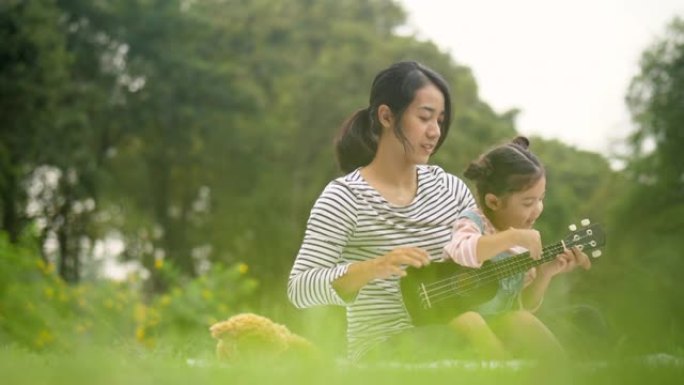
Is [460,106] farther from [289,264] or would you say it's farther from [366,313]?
[366,313]

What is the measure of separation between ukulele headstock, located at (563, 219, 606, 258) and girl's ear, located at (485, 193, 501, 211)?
0.27 metres

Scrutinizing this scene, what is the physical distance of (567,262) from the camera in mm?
4191

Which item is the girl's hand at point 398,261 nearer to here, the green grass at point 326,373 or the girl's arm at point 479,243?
the girl's arm at point 479,243

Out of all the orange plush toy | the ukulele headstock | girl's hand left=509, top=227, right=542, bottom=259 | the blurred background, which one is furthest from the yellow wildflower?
the blurred background

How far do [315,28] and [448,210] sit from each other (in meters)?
28.8

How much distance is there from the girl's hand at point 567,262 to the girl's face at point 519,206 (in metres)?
0.18

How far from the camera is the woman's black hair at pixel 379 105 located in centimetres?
433

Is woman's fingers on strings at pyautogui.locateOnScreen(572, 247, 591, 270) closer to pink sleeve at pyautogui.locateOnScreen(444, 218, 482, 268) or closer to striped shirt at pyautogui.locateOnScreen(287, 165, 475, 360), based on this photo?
pink sleeve at pyautogui.locateOnScreen(444, 218, 482, 268)

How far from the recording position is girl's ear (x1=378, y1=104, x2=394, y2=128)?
4418mm

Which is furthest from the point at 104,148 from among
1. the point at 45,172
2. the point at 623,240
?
the point at 623,240

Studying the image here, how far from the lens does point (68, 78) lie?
24.9 m

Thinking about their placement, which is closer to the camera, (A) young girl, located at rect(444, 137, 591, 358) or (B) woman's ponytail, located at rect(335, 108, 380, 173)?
(A) young girl, located at rect(444, 137, 591, 358)

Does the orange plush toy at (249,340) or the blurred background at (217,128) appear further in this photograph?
the blurred background at (217,128)

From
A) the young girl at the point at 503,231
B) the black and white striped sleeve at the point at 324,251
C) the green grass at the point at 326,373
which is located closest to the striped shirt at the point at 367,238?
the black and white striped sleeve at the point at 324,251
